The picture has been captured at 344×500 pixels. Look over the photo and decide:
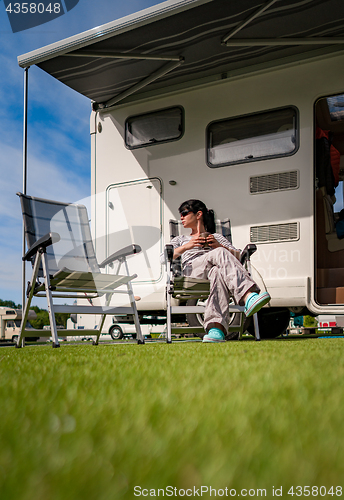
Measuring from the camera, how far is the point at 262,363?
1.28 metres

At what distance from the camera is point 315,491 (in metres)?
0.40

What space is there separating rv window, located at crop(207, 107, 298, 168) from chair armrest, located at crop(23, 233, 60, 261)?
1724 mm

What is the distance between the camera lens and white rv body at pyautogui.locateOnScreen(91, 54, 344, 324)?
3455mm

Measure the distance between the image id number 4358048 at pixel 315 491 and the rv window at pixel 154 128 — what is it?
383 cm

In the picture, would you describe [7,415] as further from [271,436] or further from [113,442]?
[271,436]

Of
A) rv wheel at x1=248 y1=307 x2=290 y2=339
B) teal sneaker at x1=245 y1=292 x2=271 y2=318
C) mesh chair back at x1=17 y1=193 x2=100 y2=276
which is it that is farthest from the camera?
rv wheel at x1=248 y1=307 x2=290 y2=339

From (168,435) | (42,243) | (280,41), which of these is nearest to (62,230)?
(42,243)

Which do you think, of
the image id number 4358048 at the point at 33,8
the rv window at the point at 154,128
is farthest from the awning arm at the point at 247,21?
the image id number 4358048 at the point at 33,8

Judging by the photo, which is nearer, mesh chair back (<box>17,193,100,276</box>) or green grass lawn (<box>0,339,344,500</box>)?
green grass lawn (<box>0,339,344,500</box>)

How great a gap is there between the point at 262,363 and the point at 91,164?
353 cm

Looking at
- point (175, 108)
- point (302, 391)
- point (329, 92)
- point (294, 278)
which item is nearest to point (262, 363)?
point (302, 391)

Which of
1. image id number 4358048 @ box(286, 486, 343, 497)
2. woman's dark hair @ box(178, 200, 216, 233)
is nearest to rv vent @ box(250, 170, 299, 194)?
woman's dark hair @ box(178, 200, 216, 233)

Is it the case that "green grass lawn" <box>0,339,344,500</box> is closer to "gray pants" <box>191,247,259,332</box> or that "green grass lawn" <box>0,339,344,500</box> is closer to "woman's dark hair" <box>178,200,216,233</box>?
"gray pants" <box>191,247,259,332</box>

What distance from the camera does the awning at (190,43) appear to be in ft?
10.2
